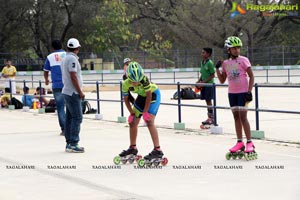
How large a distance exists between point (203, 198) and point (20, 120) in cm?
1255

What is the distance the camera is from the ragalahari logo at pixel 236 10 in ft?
212

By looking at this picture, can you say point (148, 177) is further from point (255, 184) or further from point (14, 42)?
point (14, 42)

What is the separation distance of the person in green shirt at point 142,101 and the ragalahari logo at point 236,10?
181 feet

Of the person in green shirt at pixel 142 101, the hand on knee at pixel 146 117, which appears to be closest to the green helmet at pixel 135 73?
the person in green shirt at pixel 142 101

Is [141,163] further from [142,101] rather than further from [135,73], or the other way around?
[135,73]

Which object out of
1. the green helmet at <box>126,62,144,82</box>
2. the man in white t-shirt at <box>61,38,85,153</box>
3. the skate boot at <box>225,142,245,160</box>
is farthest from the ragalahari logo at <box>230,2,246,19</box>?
the green helmet at <box>126,62,144,82</box>

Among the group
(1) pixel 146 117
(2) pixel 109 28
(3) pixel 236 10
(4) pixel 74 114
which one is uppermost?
(3) pixel 236 10

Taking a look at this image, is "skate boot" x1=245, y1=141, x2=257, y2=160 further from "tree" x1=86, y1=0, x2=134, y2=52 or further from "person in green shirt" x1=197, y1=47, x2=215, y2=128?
"tree" x1=86, y1=0, x2=134, y2=52

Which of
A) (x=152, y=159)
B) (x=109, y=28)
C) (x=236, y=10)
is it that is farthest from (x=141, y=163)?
(x=236, y=10)

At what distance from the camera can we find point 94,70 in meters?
54.2

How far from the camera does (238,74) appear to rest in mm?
10555

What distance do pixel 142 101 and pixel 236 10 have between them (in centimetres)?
5618

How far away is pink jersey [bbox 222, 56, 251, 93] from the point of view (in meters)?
10.5

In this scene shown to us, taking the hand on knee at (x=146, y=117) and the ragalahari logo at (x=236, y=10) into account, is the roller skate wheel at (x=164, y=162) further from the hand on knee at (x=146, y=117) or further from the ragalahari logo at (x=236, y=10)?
the ragalahari logo at (x=236, y=10)
